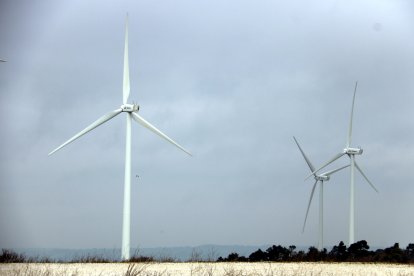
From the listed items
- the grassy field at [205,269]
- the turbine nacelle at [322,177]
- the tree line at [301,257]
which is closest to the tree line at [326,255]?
the tree line at [301,257]

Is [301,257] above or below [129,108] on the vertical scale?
below

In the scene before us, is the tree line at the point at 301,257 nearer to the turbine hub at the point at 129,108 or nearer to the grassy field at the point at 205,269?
the grassy field at the point at 205,269

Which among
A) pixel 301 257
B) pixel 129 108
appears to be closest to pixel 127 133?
pixel 129 108

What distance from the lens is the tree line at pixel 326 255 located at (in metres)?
63.9

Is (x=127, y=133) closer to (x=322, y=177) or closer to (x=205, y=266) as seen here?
(x=205, y=266)

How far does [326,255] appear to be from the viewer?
67562 millimetres

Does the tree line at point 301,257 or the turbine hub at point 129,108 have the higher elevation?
the turbine hub at point 129,108

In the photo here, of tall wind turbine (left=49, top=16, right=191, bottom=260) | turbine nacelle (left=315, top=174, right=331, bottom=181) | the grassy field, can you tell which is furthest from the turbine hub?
turbine nacelle (left=315, top=174, right=331, bottom=181)

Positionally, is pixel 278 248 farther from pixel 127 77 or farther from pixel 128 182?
pixel 127 77

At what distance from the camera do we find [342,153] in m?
101

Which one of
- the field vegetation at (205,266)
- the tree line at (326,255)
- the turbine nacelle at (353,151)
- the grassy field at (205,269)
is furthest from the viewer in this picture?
the turbine nacelle at (353,151)

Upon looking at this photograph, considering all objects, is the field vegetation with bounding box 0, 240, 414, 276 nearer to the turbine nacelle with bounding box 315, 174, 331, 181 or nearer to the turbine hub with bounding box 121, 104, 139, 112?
the turbine hub with bounding box 121, 104, 139, 112

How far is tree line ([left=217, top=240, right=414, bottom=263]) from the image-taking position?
63.9 metres

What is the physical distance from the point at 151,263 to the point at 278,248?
26.5 meters
